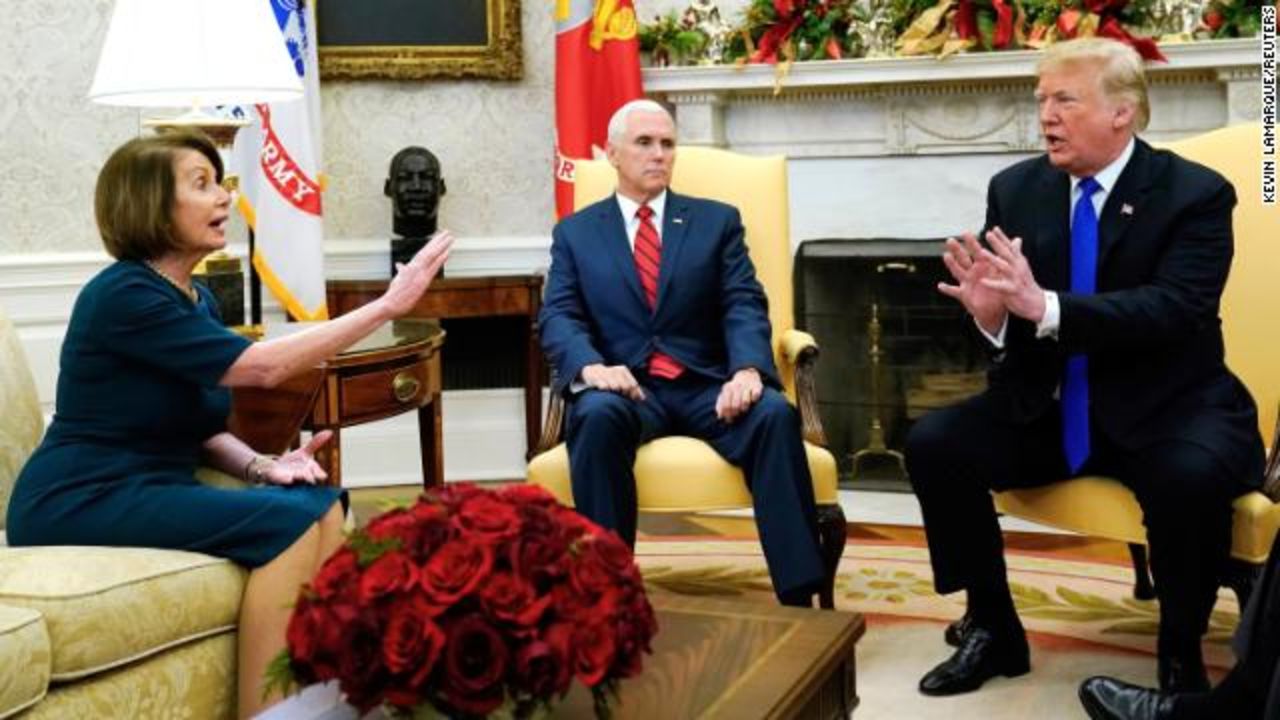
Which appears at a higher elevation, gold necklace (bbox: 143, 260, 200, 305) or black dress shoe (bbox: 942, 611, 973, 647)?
gold necklace (bbox: 143, 260, 200, 305)

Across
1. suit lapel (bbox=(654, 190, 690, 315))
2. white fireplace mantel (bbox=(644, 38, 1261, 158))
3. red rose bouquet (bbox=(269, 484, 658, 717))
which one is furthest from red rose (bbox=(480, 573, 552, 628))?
white fireplace mantel (bbox=(644, 38, 1261, 158))

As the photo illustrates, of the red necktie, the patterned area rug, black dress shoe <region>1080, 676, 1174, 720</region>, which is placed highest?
the red necktie

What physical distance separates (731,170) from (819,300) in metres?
1.53

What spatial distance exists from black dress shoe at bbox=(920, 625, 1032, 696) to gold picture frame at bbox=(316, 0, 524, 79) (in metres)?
3.01

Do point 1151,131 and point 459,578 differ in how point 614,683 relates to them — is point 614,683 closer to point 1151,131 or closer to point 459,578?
point 459,578

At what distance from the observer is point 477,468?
601 centimetres

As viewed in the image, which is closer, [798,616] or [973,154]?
[798,616]

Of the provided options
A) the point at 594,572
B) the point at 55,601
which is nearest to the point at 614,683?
the point at 594,572

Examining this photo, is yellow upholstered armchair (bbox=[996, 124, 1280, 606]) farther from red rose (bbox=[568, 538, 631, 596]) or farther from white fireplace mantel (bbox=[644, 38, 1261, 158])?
red rose (bbox=[568, 538, 631, 596])

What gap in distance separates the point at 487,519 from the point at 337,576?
19 cm

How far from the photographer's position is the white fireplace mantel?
518 centimetres

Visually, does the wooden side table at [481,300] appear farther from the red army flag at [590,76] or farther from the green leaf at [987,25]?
the green leaf at [987,25]

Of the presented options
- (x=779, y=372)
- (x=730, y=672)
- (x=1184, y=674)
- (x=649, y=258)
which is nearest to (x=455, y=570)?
(x=730, y=672)

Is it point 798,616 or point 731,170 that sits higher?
point 731,170
